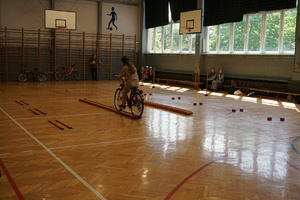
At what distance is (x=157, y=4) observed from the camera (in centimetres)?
1962

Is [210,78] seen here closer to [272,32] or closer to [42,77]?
[272,32]

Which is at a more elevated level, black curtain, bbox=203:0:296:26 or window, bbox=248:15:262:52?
black curtain, bbox=203:0:296:26

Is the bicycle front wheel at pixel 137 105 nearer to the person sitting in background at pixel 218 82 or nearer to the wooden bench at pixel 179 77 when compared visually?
the person sitting in background at pixel 218 82

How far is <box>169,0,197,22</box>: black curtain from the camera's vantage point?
16.9 m

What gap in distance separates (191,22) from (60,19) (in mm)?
6922

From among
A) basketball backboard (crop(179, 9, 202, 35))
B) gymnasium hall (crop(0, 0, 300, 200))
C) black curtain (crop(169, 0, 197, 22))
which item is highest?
black curtain (crop(169, 0, 197, 22))

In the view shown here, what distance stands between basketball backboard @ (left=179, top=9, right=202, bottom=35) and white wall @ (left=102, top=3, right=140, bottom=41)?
214 inches

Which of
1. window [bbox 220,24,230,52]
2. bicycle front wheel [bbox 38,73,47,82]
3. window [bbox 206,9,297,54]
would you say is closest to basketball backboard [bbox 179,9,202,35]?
window [bbox 206,9,297,54]

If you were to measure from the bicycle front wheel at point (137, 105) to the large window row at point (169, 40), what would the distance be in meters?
10.7

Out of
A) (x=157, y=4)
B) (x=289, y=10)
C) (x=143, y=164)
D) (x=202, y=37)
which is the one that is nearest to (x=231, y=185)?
(x=143, y=164)

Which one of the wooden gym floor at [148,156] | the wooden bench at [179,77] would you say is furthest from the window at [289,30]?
the wooden gym floor at [148,156]

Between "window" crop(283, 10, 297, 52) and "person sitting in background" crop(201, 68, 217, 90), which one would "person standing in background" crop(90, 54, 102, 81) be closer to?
"person sitting in background" crop(201, 68, 217, 90)

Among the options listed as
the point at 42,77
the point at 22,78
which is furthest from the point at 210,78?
the point at 22,78

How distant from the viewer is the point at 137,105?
7773mm
